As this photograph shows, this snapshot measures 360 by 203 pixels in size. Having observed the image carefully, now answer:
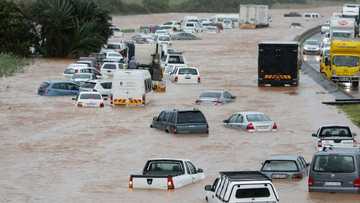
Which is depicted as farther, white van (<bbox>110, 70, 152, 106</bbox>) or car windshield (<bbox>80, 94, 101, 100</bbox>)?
car windshield (<bbox>80, 94, 101, 100</bbox>)

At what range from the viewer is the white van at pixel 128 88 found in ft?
189

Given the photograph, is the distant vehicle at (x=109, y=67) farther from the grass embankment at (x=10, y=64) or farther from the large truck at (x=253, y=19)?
the large truck at (x=253, y=19)

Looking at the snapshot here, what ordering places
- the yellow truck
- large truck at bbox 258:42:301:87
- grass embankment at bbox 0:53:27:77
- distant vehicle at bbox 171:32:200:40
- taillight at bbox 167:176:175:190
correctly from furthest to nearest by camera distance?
1. distant vehicle at bbox 171:32:200:40
2. grass embankment at bbox 0:53:27:77
3. the yellow truck
4. large truck at bbox 258:42:301:87
5. taillight at bbox 167:176:175:190

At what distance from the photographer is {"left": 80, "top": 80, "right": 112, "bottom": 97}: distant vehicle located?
61.9 m

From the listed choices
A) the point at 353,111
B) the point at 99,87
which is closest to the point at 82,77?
the point at 99,87

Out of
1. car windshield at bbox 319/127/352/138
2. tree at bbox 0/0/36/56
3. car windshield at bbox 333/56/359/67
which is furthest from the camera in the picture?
tree at bbox 0/0/36/56

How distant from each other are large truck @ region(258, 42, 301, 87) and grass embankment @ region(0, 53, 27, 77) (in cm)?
1852

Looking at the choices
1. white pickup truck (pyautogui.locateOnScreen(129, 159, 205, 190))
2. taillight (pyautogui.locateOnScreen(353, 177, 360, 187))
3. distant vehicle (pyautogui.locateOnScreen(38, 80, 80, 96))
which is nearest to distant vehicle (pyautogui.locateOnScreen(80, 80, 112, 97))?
distant vehicle (pyautogui.locateOnScreen(38, 80, 80, 96))

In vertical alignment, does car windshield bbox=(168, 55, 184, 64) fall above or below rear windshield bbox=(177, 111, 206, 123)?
below

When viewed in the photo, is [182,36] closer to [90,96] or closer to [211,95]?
[211,95]

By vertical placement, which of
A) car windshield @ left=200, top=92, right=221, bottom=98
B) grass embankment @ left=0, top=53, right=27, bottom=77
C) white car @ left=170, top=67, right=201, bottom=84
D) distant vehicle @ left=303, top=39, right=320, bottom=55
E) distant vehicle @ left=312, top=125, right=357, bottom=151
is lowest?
distant vehicle @ left=303, top=39, right=320, bottom=55

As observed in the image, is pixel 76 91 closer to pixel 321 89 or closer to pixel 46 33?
pixel 321 89

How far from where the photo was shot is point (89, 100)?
57.8 meters

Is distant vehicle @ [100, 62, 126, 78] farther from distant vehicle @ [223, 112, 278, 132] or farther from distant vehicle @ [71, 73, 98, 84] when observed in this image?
distant vehicle @ [223, 112, 278, 132]
